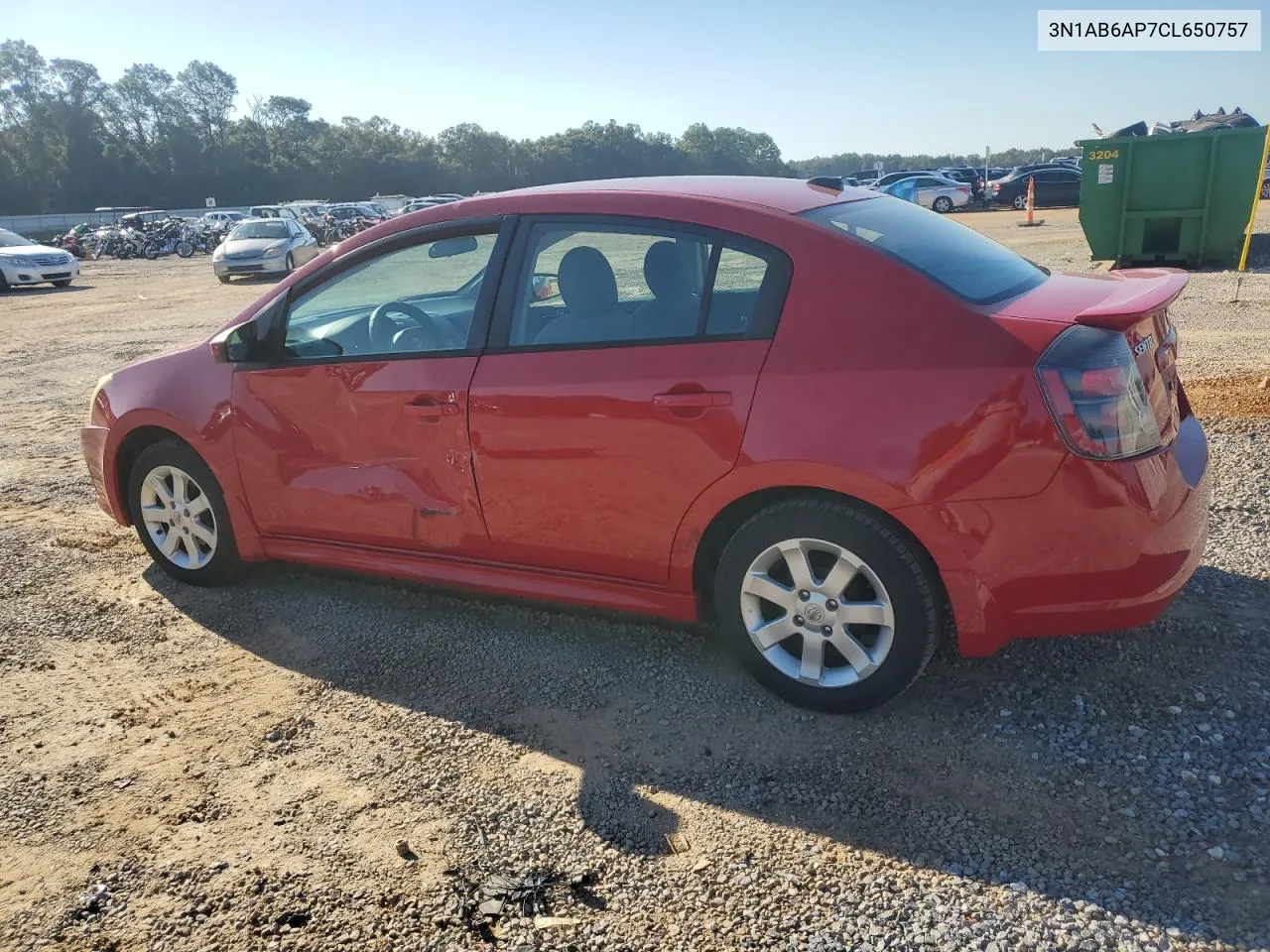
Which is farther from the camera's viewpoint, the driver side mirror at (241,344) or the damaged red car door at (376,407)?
the driver side mirror at (241,344)

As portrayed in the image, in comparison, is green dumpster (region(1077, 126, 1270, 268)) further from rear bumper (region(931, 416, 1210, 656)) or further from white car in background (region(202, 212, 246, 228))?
white car in background (region(202, 212, 246, 228))

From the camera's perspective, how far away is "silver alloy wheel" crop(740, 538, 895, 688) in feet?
10.3

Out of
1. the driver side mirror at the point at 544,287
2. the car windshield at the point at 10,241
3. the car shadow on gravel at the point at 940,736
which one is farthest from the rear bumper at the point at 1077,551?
the car windshield at the point at 10,241

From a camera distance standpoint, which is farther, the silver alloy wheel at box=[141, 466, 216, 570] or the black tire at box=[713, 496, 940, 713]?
the silver alloy wheel at box=[141, 466, 216, 570]

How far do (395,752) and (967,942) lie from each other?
186 cm

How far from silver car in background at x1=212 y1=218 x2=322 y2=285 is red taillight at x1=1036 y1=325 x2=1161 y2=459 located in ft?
75.3

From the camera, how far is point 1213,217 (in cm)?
1419

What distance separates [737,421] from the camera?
318 cm

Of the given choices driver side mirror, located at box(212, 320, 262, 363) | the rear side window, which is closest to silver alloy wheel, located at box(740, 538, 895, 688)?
the rear side window

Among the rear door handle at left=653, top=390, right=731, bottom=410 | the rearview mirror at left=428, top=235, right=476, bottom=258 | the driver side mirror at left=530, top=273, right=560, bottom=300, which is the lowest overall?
the rear door handle at left=653, top=390, right=731, bottom=410

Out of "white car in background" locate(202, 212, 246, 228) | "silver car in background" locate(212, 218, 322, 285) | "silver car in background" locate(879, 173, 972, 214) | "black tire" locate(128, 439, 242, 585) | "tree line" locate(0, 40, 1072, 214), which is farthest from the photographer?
"tree line" locate(0, 40, 1072, 214)

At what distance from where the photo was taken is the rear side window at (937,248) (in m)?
3.23

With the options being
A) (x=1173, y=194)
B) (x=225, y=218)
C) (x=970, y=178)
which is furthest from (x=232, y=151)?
(x=1173, y=194)

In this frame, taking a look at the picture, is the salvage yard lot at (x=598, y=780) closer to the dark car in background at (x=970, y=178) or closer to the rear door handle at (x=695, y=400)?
the rear door handle at (x=695, y=400)
